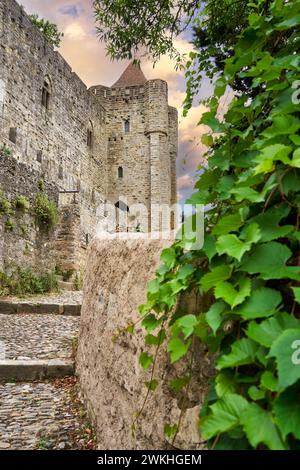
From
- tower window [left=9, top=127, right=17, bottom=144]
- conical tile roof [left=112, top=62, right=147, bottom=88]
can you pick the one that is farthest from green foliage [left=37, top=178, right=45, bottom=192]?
conical tile roof [left=112, top=62, right=147, bottom=88]

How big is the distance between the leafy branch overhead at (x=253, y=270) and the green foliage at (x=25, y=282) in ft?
27.3

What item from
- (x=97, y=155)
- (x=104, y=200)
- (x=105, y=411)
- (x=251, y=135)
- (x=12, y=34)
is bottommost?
(x=105, y=411)

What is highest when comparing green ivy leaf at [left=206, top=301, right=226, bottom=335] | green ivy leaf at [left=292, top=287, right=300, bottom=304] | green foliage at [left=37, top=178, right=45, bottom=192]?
green foliage at [left=37, top=178, right=45, bottom=192]

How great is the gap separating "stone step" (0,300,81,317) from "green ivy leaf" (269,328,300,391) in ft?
25.9

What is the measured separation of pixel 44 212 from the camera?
11297mm

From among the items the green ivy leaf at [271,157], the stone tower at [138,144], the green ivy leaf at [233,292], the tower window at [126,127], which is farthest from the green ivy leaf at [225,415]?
the tower window at [126,127]

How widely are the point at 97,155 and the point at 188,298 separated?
89.2 ft

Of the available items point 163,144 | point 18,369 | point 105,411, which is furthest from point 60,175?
point 105,411

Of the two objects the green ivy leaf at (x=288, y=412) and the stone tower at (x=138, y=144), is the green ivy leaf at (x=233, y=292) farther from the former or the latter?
the stone tower at (x=138, y=144)

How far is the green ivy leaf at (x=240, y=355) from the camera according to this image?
1.05m

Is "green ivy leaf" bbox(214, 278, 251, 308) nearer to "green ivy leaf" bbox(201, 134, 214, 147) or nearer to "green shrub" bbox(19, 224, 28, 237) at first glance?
"green ivy leaf" bbox(201, 134, 214, 147)

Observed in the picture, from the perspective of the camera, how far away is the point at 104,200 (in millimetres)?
28547

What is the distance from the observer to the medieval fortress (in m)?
11.6
